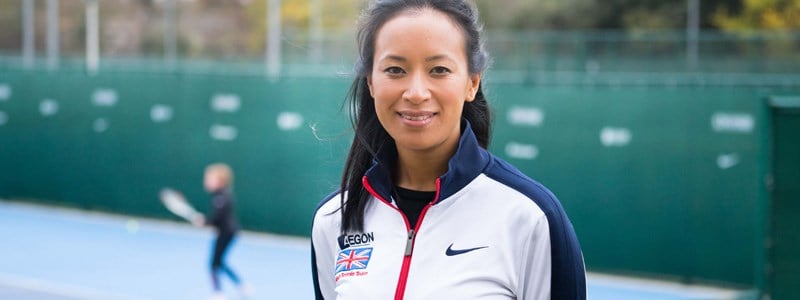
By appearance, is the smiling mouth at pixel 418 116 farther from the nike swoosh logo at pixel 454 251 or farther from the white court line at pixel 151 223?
the white court line at pixel 151 223

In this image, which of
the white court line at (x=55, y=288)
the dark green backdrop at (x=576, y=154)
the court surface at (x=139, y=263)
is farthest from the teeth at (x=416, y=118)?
the white court line at (x=55, y=288)

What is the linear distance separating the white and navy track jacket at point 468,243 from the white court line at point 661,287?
32.7 feet

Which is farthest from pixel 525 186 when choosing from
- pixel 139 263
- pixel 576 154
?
pixel 139 263

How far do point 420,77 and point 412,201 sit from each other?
31cm

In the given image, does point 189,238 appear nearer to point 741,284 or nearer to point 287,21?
point 741,284

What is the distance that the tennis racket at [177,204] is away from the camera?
710 inches

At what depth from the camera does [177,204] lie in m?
18.1

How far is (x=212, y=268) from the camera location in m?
12.2

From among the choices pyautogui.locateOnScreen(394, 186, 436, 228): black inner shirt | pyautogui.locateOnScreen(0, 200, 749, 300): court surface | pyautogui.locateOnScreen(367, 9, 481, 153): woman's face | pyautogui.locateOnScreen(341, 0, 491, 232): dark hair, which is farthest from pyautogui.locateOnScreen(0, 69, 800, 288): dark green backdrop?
pyautogui.locateOnScreen(367, 9, 481, 153): woman's face

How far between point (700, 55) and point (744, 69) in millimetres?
926

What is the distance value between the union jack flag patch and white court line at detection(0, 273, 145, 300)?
10282 millimetres

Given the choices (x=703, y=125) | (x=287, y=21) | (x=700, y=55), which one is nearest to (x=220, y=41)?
(x=287, y=21)

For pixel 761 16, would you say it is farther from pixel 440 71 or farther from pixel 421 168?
pixel 440 71

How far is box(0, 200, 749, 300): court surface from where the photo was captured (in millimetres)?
12641
